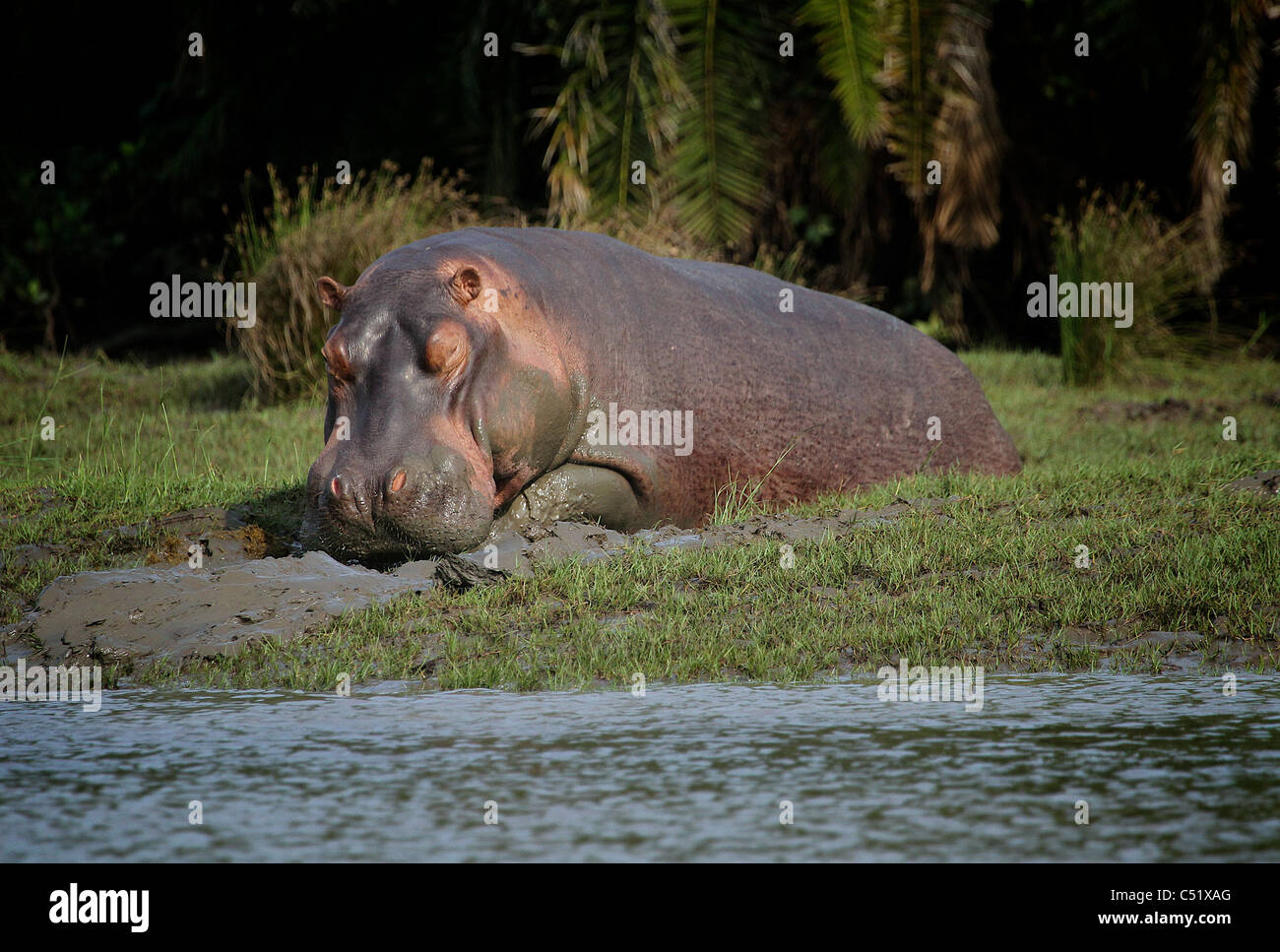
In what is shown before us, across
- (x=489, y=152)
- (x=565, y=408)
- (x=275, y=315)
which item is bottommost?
(x=565, y=408)

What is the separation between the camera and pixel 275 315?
9.88 metres

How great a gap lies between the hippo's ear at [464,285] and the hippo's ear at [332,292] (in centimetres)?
40

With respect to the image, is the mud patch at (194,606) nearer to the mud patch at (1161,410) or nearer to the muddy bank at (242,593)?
the muddy bank at (242,593)

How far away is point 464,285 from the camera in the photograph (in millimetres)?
5445

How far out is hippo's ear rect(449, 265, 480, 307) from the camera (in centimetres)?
543

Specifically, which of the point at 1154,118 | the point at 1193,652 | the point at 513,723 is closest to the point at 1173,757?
the point at 1193,652

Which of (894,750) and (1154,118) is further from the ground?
(1154,118)

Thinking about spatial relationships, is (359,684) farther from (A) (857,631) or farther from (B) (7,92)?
(B) (7,92)

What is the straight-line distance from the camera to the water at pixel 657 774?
2.86 meters

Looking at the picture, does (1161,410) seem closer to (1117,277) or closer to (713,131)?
(1117,277)

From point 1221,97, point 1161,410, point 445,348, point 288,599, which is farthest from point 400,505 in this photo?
point 1221,97

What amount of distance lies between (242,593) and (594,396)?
1567mm

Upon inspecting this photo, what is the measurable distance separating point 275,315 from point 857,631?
6.17 metres
